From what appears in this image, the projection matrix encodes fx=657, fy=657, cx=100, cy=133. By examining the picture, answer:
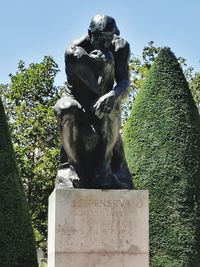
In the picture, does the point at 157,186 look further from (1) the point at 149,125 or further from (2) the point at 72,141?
(2) the point at 72,141

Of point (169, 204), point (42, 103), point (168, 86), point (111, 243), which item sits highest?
point (42, 103)

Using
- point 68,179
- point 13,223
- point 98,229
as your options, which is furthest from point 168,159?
point 98,229

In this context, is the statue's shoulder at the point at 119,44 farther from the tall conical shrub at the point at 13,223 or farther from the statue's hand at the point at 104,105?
the tall conical shrub at the point at 13,223

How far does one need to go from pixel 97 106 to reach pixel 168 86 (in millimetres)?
7589

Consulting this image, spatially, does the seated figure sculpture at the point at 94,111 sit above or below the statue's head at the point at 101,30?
A: below

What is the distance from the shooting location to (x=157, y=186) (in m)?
14.9

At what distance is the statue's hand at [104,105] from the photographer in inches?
331

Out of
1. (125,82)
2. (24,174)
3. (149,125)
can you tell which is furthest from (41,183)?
(125,82)

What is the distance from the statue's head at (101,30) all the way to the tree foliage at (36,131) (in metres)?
17.1

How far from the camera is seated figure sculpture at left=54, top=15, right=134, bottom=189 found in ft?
27.7

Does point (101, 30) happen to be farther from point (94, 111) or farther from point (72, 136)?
point (72, 136)

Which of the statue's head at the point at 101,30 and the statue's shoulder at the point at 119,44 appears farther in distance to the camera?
the statue's shoulder at the point at 119,44

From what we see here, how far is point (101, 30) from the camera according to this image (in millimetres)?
8648

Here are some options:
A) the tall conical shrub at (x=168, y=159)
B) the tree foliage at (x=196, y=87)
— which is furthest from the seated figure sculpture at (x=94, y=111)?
the tree foliage at (x=196, y=87)
